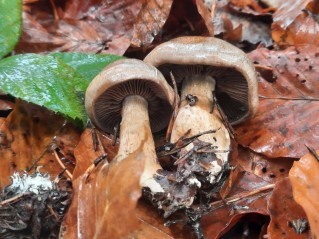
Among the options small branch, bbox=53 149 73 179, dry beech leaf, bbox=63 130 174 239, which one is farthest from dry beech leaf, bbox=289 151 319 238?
small branch, bbox=53 149 73 179

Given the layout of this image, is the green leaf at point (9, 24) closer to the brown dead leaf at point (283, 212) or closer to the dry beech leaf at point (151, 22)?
the dry beech leaf at point (151, 22)

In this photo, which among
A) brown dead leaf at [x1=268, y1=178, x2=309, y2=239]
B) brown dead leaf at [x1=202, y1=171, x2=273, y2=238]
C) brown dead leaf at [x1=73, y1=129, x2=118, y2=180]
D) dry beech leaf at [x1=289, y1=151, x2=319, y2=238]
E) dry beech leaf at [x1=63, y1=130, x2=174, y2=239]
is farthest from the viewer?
brown dead leaf at [x1=73, y1=129, x2=118, y2=180]

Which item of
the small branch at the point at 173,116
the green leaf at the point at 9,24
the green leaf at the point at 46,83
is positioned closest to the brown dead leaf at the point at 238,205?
the small branch at the point at 173,116

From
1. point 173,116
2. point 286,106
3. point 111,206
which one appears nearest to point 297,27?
point 286,106

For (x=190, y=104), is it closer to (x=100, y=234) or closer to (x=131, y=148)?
(x=131, y=148)

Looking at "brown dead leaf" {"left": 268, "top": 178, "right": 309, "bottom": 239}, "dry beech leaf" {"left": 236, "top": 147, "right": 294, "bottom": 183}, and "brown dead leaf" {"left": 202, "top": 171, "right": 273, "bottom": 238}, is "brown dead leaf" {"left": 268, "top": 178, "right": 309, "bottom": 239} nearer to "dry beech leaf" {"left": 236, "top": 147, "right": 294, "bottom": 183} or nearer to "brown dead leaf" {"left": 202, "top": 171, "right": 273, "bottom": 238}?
"brown dead leaf" {"left": 202, "top": 171, "right": 273, "bottom": 238}

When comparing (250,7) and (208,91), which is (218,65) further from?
(250,7)

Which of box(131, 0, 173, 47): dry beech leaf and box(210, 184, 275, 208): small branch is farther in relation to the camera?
box(131, 0, 173, 47): dry beech leaf
